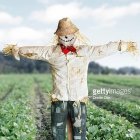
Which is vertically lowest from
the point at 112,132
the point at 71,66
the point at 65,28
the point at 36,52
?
the point at 112,132

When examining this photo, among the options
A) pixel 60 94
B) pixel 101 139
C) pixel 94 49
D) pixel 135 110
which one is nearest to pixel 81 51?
pixel 94 49

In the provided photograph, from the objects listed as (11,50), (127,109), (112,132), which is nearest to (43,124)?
(112,132)

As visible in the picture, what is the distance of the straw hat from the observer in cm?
772

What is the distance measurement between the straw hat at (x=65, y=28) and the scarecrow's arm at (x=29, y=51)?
325mm

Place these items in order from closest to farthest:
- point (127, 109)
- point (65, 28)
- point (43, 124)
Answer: point (65, 28), point (43, 124), point (127, 109)

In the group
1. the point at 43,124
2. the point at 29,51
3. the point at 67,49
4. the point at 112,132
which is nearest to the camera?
the point at 67,49

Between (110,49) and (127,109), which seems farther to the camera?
(127,109)

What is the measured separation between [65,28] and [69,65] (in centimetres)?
54

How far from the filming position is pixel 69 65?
7812 mm

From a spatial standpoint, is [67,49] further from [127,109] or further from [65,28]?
[127,109]

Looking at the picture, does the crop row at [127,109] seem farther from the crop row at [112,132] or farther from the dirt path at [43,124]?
the crop row at [112,132]

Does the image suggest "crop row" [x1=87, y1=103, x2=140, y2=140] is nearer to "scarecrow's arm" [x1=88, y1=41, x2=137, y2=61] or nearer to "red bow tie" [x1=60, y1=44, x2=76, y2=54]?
"scarecrow's arm" [x1=88, y1=41, x2=137, y2=61]

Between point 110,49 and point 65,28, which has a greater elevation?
point 65,28

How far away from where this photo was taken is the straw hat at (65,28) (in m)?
7.72
